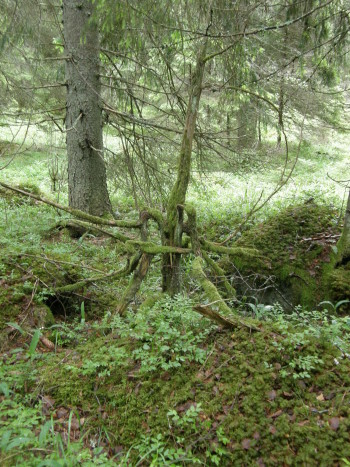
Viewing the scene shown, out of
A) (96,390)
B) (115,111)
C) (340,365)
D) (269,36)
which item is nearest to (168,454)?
(96,390)

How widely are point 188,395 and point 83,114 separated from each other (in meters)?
5.78

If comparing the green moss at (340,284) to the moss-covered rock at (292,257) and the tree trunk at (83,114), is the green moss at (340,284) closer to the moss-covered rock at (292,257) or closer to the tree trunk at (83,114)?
the moss-covered rock at (292,257)

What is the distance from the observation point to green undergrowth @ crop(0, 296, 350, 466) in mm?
2141

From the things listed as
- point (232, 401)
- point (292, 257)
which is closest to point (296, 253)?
point (292, 257)

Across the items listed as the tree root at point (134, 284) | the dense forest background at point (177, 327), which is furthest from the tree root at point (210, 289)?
the tree root at point (134, 284)

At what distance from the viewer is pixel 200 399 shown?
2494 mm

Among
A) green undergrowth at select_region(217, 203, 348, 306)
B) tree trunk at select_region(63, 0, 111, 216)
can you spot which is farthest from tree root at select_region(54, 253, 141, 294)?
tree trunk at select_region(63, 0, 111, 216)

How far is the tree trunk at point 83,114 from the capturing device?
6.51 meters

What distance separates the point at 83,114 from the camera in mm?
6801

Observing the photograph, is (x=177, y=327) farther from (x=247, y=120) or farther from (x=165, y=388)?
(x=247, y=120)

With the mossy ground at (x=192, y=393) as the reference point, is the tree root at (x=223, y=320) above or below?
above

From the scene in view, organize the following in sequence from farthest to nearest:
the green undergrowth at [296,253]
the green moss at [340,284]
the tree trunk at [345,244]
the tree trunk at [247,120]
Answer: the tree trunk at [247,120]
the green undergrowth at [296,253]
the tree trunk at [345,244]
the green moss at [340,284]

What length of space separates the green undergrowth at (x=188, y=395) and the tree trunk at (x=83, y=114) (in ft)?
14.3

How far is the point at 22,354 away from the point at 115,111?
→ 4787 millimetres
